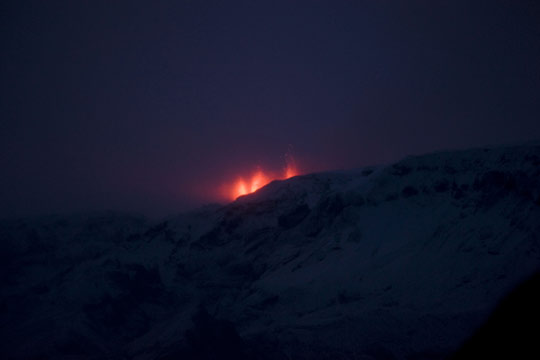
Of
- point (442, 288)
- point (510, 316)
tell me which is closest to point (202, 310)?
point (442, 288)

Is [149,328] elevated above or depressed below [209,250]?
below

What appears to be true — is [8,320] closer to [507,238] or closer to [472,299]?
[472,299]

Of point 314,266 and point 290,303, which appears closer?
point 290,303

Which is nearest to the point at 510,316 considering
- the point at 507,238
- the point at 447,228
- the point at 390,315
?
the point at 390,315

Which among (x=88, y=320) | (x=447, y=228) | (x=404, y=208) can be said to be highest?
(x=404, y=208)

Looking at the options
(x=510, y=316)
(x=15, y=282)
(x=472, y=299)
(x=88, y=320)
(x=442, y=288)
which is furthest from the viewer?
(x=15, y=282)

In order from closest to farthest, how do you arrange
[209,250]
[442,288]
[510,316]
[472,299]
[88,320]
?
[510,316] → [472,299] → [442,288] → [88,320] → [209,250]

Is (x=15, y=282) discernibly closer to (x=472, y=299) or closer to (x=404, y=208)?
(x=404, y=208)
